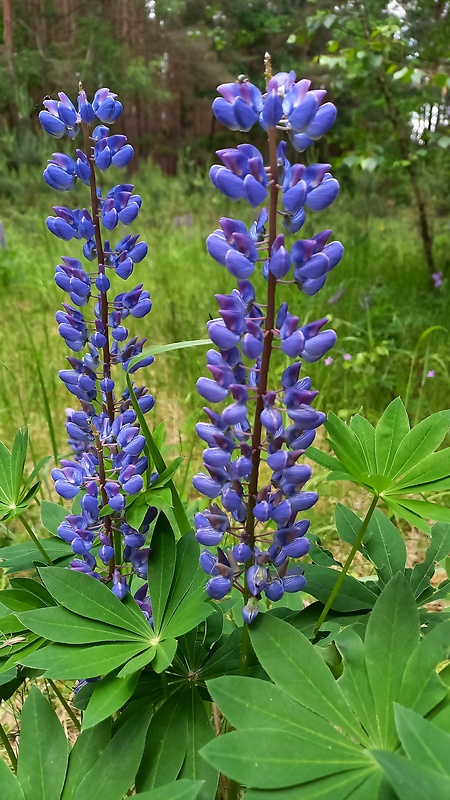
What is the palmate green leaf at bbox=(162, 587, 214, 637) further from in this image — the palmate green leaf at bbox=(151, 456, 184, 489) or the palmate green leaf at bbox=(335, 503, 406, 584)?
the palmate green leaf at bbox=(335, 503, 406, 584)

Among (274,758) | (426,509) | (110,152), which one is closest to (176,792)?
(274,758)

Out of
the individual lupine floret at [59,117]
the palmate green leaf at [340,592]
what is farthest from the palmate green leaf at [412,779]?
the individual lupine floret at [59,117]

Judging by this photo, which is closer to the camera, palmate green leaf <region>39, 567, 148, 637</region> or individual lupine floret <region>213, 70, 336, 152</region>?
individual lupine floret <region>213, 70, 336, 152</region>

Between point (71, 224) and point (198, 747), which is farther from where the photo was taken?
point (71, 224)

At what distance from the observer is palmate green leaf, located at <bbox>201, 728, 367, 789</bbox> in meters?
0.53

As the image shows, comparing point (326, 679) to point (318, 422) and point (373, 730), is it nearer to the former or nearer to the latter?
point (373, 730)

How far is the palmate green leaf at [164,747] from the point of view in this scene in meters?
0.65

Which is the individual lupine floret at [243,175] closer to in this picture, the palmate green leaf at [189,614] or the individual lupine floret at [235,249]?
the individual lupine floret at [235,249]

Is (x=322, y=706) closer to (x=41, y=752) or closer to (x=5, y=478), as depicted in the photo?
(x=41, y=752)

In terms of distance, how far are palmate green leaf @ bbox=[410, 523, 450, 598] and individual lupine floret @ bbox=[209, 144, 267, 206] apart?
581mm

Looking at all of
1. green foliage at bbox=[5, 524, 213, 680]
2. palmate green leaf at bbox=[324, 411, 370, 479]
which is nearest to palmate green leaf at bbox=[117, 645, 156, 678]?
green foliage at bbox=[5, 524, 213, 680]

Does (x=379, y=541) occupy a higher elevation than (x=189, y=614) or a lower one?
lower

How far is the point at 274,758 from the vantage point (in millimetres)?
541

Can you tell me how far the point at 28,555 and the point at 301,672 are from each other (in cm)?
51
